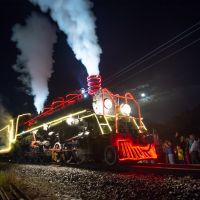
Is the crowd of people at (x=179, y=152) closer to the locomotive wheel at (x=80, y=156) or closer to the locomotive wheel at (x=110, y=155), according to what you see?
the locomotive wheel at (x=110, y=155)

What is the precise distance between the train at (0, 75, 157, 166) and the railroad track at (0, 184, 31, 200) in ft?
12.2

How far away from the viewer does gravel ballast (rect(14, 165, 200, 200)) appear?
18.9 feet

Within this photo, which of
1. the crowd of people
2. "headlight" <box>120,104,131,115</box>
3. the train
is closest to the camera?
the train

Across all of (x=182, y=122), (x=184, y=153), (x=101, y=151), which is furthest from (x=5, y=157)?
(x=182, y=122)

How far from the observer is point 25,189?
25.7 feet

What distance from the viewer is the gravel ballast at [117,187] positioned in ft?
18.9

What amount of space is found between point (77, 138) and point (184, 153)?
14.9 feet

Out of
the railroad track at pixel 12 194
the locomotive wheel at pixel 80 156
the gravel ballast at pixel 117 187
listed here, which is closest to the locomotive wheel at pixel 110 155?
the locomotive wheel at pixel 80 156

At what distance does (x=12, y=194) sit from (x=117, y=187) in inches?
107

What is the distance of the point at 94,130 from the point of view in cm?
1142

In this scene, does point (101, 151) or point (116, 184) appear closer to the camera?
point (116, 184)

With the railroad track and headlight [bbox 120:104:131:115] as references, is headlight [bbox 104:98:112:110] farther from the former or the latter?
the railroad track

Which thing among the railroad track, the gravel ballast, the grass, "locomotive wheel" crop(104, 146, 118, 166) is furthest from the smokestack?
the railroad track

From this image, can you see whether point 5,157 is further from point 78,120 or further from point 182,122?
point 182,122
